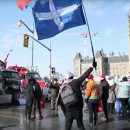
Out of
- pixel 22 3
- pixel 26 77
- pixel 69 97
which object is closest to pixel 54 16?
pixel 22 3

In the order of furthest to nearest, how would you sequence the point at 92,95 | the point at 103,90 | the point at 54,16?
1. the point at 103,90
2. the point at 92,95
3. the point at 54,16

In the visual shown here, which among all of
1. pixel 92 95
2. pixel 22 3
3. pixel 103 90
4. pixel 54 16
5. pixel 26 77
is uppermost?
pixel 22 3

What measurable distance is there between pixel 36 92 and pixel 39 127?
6.27ft

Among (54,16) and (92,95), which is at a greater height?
A: (54,16)

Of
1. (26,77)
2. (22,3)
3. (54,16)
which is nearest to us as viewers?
(22,3)

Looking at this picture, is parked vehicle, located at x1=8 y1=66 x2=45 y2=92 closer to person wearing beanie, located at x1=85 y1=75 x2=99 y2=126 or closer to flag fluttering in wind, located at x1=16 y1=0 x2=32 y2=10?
person wearing beanie, located at x1=85 y1=75 x2=99 y2=126

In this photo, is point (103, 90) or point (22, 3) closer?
point (22, 3)

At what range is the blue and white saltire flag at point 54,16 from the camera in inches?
352

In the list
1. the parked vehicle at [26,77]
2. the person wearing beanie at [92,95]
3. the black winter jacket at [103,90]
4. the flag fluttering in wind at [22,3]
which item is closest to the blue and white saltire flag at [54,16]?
the flag fluttering in wind at [22,3]

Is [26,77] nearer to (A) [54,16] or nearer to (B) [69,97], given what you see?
(A) [54,16]

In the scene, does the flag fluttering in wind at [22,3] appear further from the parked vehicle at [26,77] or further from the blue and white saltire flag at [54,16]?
the parked vehicle at [26,77]

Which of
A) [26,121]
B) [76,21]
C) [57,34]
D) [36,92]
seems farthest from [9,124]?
[76,21]

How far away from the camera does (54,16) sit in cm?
933

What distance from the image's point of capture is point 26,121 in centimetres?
1088
